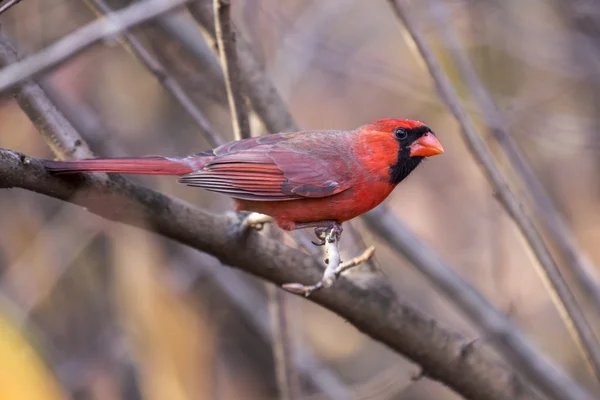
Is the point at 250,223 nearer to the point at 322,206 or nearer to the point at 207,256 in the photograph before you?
the point at 322,206

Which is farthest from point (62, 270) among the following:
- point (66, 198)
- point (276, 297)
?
point (66, 198)

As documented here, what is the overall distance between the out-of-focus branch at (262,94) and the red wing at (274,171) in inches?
11.2

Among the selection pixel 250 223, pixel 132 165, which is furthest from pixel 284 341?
pixel 132 165

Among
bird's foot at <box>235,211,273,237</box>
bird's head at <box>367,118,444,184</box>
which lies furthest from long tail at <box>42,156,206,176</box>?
bird's head at <box>367,118,444,184</box>

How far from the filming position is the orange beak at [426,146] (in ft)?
11.0

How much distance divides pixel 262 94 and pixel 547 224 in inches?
62.0

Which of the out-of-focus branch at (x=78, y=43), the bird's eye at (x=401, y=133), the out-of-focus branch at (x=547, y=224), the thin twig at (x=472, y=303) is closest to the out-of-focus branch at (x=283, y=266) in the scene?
the thin twig at (x=472, y=303)

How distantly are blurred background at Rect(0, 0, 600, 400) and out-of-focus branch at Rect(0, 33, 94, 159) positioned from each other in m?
1.19

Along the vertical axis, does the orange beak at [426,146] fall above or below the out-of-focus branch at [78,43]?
below

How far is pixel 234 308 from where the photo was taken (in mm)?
5645

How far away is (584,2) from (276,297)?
282 cm

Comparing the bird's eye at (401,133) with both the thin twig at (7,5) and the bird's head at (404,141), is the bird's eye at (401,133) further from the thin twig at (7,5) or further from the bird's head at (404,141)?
the thin twig at (7,5)

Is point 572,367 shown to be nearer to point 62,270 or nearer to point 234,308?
point 234,308

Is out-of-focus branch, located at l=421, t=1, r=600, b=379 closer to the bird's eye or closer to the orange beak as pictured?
the orange beak
